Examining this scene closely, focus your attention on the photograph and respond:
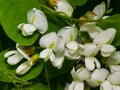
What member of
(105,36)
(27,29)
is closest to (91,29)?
(105,36)

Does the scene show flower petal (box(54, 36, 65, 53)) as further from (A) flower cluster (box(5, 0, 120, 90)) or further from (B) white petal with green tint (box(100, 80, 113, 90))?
(B) white petal with green tint (box(100, 80, 113, 90))

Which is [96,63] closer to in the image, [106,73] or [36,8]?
[106,73]

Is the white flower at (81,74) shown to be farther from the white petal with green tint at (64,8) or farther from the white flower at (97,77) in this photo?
the white petal with green tint at (64,8)

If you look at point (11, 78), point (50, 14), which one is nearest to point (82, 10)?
point (50, 14)

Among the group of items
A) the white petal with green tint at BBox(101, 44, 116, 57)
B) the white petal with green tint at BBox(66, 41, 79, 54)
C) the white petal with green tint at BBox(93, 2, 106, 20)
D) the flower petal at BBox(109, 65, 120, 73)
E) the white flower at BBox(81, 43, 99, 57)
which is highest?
the white petal with green tint at BBox(93, 2, 106, 20)

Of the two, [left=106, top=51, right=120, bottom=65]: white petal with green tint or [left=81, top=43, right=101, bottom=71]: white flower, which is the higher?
[left=81, top=43, right=101, bottom=71]: white flower

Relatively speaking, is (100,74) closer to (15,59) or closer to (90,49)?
(90,49)

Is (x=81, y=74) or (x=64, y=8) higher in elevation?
(x=64, y=8)

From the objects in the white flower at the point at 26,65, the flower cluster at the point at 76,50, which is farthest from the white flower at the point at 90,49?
the white flower at the point at 26,65

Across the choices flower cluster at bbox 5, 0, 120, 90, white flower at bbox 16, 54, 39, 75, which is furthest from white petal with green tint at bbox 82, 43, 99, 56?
white flower at bbox 16, 54, 39, 75
